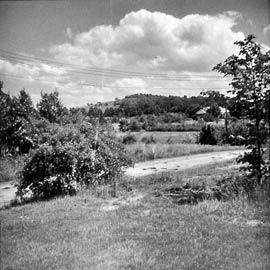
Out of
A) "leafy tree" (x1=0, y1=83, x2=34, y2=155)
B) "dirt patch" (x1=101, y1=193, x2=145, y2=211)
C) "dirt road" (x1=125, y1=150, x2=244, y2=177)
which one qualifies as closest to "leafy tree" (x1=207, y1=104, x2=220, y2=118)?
"dirt patch" (x1=101, y1=193, x2=145, y2=211)

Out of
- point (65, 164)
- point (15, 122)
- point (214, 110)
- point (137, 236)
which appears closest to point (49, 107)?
point (15, 122)

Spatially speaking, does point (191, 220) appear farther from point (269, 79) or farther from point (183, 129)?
point (183, 129)

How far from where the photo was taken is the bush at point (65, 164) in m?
8.37

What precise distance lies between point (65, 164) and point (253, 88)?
557 cm

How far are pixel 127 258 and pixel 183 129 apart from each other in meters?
51.2

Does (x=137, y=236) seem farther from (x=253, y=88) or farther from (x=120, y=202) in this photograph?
(x=253, y=88)

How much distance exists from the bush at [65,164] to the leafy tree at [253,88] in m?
4.45

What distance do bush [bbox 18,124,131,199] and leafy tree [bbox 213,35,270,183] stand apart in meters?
4.45

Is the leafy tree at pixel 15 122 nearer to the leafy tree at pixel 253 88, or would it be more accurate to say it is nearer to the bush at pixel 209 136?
the leafy tree at pixel 253 88

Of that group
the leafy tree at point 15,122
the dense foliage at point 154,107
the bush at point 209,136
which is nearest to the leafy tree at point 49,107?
the leafy tree at point 15,122

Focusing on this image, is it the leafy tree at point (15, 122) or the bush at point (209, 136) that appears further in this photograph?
the bush at point (209, 136)

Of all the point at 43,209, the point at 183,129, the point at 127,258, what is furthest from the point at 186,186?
the point at 183,129

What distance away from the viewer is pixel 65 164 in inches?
335

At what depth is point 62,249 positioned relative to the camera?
Result: 4.48 metres
